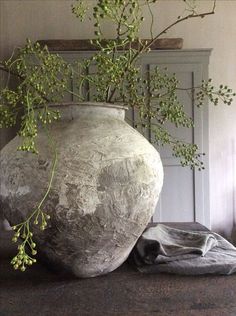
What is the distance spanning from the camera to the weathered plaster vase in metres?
0.63

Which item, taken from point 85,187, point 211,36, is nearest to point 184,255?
point 85,187

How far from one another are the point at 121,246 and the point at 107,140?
0.21 meters

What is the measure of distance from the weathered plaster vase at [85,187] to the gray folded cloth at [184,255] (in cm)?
10

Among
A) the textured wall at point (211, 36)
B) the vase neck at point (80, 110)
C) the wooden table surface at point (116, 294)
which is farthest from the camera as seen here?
the textured wall at point (211, 36)

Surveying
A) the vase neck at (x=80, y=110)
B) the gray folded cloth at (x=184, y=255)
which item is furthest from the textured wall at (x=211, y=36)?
the vase neck at (x=80, y=110)

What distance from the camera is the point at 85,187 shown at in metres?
0.63

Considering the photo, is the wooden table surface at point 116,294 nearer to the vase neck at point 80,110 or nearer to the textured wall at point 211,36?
the vase neck at point 80,110

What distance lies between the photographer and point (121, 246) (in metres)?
0.71

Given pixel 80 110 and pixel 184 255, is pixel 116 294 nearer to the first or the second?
pixel 184 255

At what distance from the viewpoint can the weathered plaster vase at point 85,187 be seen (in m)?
0.63

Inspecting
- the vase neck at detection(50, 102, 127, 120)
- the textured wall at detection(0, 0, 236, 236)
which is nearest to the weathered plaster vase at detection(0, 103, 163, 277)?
the vase neck at detection(50, 102, 127, 120)

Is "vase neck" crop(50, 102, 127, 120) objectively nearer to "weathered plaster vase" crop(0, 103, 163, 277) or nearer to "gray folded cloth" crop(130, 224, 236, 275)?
"weathered plaster vase" crop(0, 103, 163, 277)

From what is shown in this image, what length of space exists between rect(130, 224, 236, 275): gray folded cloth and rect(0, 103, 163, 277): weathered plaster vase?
0.33ft

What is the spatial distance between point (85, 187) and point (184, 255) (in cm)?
31
